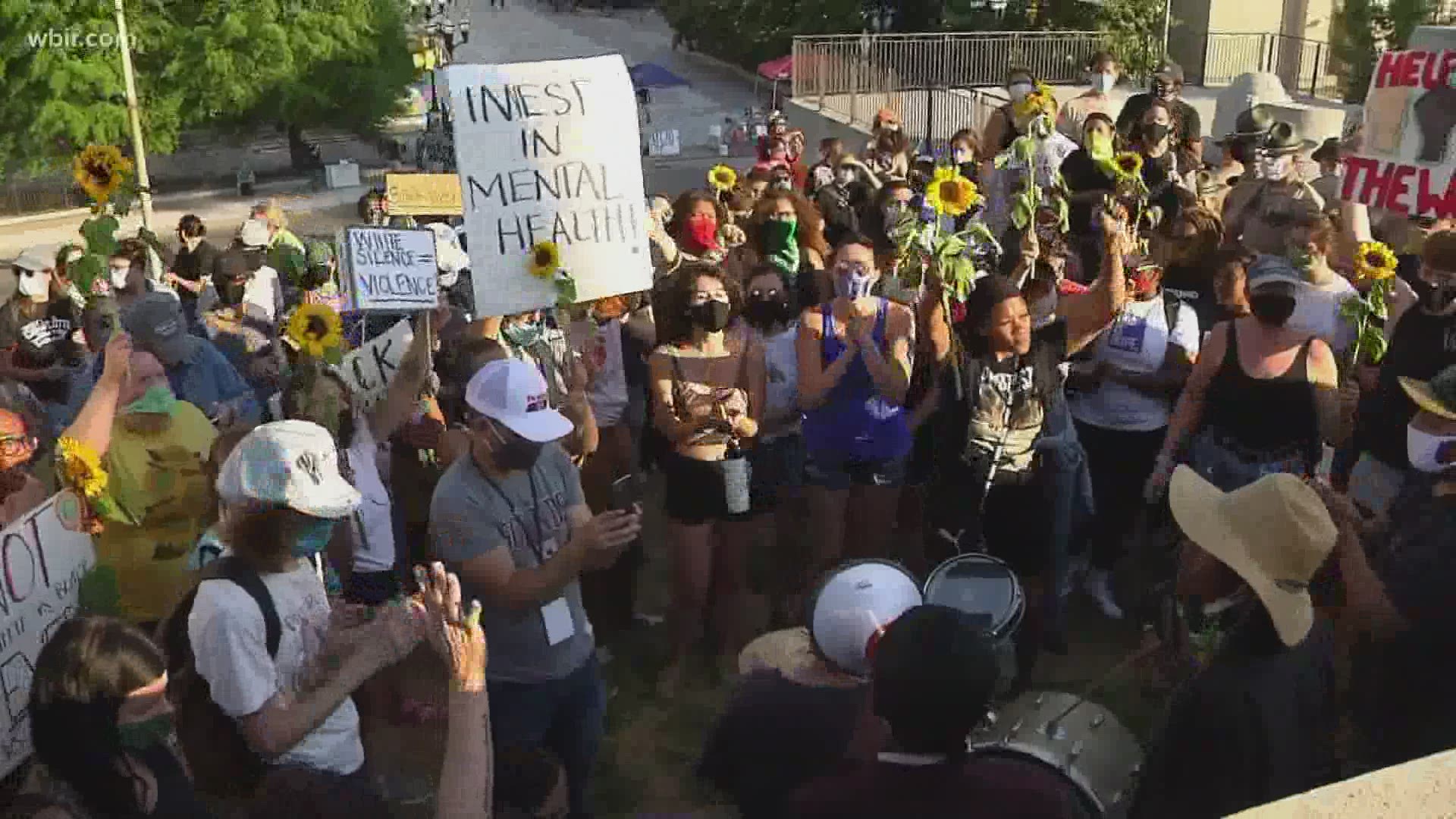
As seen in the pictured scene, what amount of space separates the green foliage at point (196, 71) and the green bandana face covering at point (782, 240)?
20.7 m

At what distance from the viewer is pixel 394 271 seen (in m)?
5.45

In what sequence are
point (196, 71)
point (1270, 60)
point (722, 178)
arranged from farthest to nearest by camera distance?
1. point (196, 71)
2. point (1270, 60)
3. point (722, 178)

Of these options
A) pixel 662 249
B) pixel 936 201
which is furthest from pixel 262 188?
pixel 936 201

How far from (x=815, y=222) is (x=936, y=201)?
182 cm

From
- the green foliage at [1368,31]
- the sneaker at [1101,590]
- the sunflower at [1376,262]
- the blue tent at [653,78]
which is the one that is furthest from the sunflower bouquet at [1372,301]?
the blue tent at [653,78]

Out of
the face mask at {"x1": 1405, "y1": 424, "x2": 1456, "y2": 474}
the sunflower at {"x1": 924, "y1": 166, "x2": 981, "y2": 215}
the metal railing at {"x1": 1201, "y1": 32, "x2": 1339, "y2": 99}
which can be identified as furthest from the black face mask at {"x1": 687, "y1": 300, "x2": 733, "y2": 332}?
the metal railing at {"x1": 1201, "y1": 32, "x2": 1339, "y2": 99}

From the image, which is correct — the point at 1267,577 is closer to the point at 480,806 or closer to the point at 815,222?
the point at 480,806

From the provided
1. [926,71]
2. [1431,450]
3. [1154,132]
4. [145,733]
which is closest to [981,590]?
[1431,450]

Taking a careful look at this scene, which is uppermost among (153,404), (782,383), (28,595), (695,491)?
(153,404)

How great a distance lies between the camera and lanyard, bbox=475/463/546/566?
353cm

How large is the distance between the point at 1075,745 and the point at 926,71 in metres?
21.1

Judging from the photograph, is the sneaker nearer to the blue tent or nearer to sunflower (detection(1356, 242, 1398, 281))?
sunflower (detection(1356, 242, 1398, 281))

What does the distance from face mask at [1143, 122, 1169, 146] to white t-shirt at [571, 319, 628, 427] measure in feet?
13.3

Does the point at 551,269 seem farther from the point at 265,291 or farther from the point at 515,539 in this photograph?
the point at 265,291
